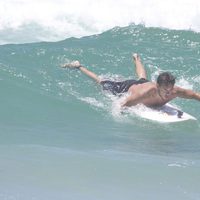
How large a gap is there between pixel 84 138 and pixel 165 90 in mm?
1610

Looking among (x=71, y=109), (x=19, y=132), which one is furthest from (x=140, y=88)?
(x=19, y=132)

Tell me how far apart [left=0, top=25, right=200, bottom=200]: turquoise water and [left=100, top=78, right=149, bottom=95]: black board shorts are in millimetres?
155

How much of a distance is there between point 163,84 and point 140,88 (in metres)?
0.78

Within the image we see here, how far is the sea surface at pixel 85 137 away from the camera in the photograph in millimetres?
3912

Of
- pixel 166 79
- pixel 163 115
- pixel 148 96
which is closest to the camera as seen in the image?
pixel 166 79

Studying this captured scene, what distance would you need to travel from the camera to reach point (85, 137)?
6.24 m

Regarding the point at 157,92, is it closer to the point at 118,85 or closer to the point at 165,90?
the point at 165,90

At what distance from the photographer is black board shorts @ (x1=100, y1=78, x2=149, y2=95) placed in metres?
8.69

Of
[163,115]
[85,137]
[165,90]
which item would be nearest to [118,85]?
[163,115]

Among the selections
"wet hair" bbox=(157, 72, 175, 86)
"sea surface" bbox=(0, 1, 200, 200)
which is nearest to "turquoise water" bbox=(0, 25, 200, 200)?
"sea surface" bbox=(0, 1, 200, 200)

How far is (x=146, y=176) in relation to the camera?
171 inches

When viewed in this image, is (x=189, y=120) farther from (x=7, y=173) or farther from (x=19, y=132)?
(x=7, y=173)

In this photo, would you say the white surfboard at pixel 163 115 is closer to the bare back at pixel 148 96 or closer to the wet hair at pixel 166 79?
the bare back at pixel 148 96

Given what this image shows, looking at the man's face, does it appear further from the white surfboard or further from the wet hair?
the white surfboard
